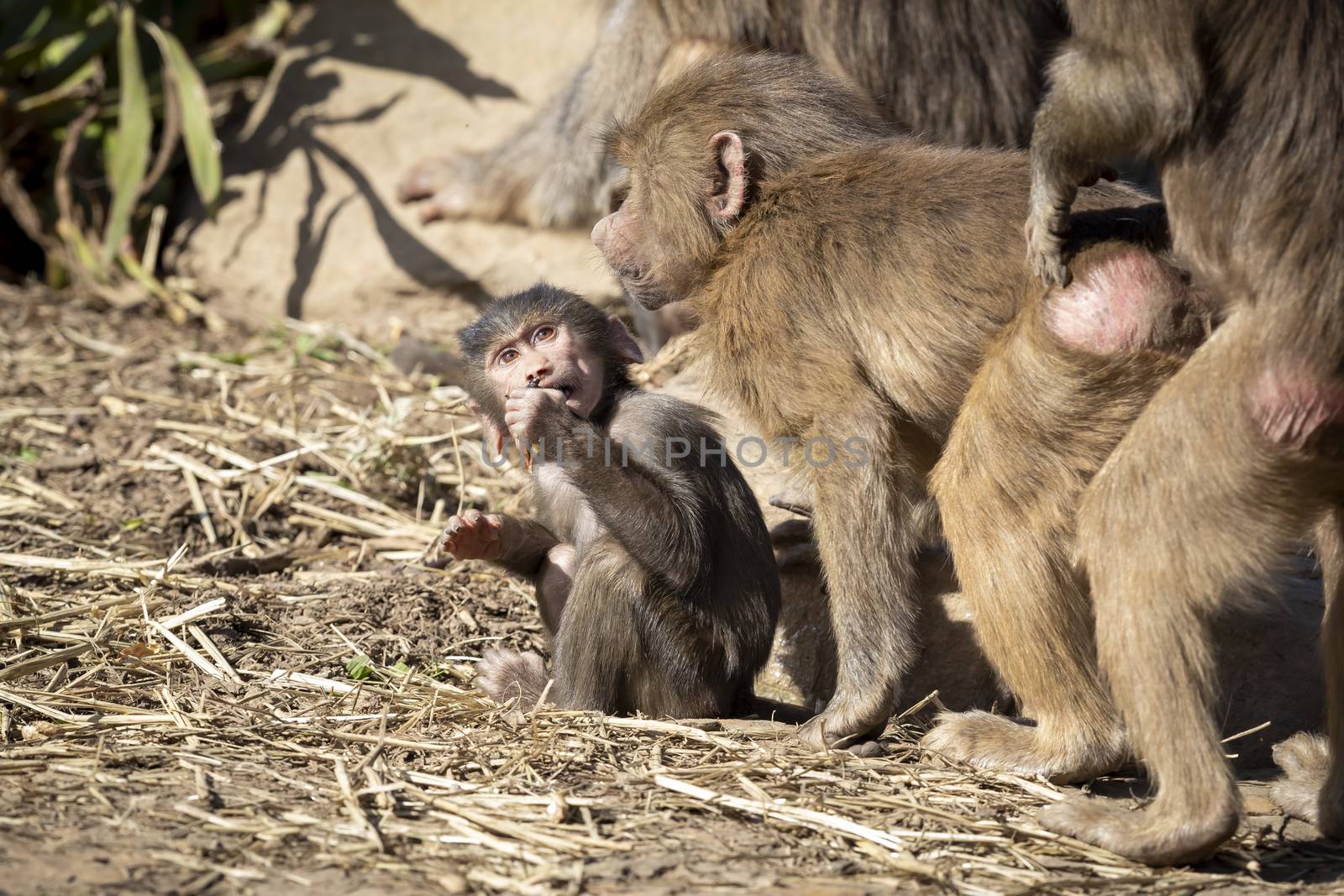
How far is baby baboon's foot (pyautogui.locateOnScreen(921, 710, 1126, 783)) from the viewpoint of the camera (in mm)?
3531

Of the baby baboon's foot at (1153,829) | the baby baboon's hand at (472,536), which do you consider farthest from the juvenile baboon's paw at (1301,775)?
the baby baboon's hand at (472,536)

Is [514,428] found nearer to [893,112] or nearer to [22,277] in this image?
[893,112]

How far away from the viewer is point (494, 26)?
8438mm

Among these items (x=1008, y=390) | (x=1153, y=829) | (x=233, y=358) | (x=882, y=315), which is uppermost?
(x=882, y=315)

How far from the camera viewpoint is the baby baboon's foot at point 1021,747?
139 inches

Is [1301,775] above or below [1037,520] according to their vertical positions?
below

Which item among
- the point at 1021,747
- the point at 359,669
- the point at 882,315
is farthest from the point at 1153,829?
the point at 359,669

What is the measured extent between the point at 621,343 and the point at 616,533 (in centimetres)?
78

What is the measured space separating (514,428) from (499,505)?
5.94 feet

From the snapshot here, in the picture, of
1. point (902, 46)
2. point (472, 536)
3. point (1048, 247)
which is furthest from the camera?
point (902, 46)

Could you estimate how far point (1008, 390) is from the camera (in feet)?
11.1

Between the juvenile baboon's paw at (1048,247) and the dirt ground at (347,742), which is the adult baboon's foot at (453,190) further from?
the juvenile baboon's paw at (1048,247)

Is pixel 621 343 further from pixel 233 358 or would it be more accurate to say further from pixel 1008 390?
pixel 233 358

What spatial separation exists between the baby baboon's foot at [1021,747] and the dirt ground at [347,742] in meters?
0.08
